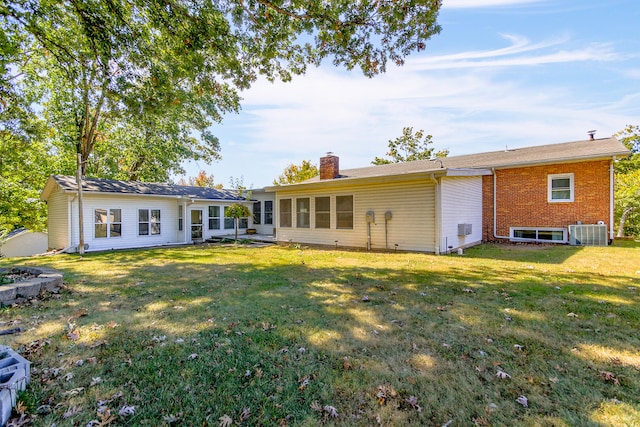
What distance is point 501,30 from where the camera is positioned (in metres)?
8.41

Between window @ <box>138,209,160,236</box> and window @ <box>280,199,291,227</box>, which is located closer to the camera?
window @ <box>280,199,291,227</box>

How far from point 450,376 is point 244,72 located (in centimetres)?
845

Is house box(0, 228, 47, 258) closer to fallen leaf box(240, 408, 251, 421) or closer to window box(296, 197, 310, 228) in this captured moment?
window box(296, 197, 310, 228)

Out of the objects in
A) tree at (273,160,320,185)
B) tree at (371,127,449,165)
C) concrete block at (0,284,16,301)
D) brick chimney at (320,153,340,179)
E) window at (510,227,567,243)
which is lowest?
concrete block at (0,284,16,301)

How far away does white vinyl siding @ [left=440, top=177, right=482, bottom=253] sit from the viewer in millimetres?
9820

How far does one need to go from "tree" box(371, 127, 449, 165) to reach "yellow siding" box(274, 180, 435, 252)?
20.1 metres

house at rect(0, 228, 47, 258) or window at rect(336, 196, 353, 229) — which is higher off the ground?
window at rect(336, 196, 353, 229)

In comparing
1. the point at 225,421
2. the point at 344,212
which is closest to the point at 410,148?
the point at 344,212

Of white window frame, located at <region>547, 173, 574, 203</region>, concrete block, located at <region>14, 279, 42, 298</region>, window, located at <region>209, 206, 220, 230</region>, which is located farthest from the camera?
window, located at <region>209, 206, 220, 230</region>

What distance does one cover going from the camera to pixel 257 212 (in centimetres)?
1966

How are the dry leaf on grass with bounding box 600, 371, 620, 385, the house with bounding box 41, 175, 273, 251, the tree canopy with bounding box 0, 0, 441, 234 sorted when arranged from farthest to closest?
the house with bounding box 41, 175, 273, 251 < the tree canopy with bounding box 0, 0, 441, 234 < the dry leaf on grass with bounding box 600, 371, 620, 385

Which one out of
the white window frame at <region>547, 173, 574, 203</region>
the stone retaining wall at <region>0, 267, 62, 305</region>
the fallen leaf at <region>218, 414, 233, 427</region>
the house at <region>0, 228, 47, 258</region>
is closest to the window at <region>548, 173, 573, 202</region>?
the white window frame at <region>547, 173, 574, 203</region>

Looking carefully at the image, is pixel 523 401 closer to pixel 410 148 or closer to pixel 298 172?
pixel 298 172

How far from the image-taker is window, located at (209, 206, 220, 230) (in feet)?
56.3
